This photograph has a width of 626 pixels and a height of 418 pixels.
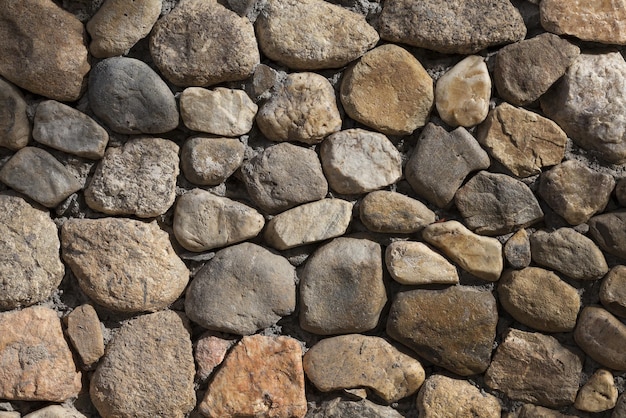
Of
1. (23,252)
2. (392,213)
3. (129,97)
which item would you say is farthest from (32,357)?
(392,213)

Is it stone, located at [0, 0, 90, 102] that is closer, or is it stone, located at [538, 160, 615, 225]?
stone, located at [0, 0, 90, 102]

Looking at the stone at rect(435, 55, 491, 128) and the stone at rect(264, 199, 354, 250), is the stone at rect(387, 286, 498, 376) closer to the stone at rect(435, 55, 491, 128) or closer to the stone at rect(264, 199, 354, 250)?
the stone at rect(264, 199, 354, 250)

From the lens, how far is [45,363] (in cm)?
125

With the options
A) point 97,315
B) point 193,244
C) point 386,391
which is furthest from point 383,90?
point 97,315

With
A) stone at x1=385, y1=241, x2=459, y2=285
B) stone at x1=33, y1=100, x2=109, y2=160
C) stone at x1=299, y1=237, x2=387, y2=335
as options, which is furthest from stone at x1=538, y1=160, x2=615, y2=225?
stone at x1=33, y1=100, x2=109, y2=160

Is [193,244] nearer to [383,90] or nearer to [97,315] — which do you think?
[97,315]

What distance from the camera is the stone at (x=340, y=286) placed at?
1313 millimetres

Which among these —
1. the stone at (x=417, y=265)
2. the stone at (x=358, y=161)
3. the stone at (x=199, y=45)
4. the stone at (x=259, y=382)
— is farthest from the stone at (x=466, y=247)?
the stone at (x=199, y=45)

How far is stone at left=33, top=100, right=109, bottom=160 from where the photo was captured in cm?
123

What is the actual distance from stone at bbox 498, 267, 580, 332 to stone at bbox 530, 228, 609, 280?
3 centimetres

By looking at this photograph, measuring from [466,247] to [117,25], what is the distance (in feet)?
2.49

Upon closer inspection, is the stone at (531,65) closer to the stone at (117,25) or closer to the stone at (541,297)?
the stone at (541,297)

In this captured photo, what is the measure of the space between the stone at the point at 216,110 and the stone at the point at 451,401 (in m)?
0.61

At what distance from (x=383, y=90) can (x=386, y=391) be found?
0.58 meters
